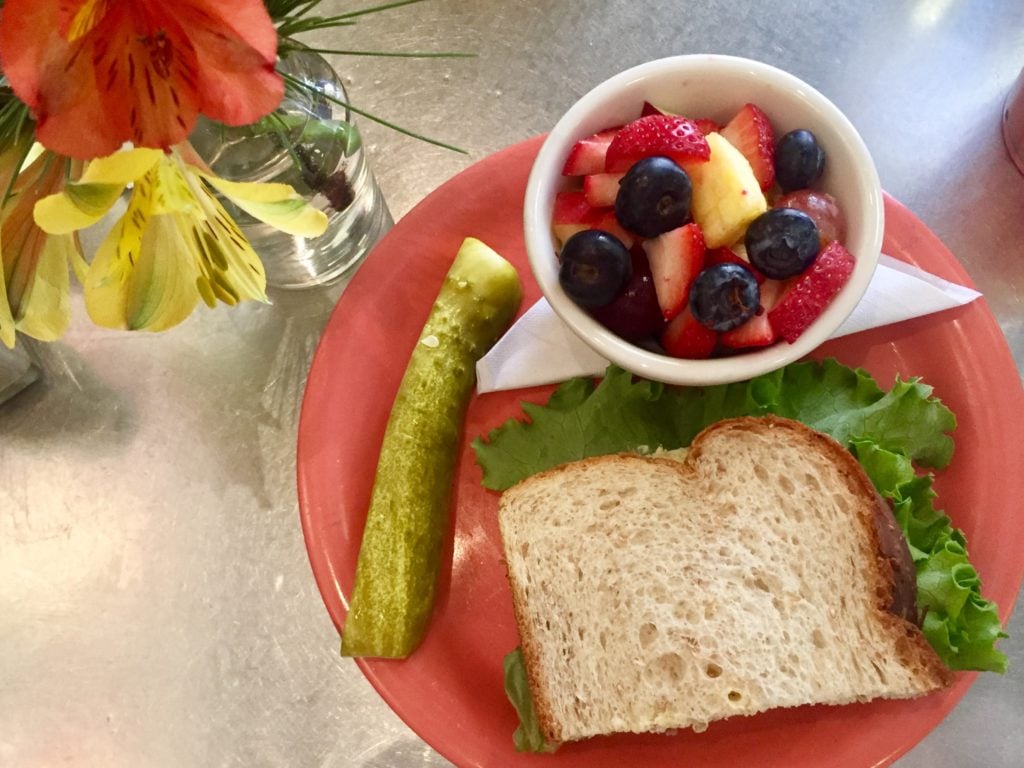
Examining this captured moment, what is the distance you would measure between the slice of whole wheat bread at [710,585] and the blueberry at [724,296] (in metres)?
0.19

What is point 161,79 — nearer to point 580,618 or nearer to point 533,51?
point 580,618

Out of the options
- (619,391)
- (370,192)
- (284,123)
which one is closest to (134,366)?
(370,192)

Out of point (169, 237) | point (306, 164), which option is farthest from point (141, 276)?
point (306, 164)

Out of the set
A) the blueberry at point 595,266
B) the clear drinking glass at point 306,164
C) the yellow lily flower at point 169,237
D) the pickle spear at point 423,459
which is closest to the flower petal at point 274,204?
the yellow lily flower at point 169,237

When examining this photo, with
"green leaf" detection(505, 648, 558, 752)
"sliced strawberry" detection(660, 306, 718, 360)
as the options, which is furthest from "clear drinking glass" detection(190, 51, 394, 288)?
"green leaf" detection(505, 648, 558, 752)

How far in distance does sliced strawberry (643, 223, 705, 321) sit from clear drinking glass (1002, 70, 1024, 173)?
2.61 ft

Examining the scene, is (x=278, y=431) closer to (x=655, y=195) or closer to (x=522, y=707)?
(x=522, y=707)

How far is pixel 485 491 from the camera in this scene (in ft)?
3.60

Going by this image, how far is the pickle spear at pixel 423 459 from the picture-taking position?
0.98 metres

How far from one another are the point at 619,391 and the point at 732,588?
267mm

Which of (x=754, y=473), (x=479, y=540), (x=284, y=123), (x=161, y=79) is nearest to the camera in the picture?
(x=161, y=79)

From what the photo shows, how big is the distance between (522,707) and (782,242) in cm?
61

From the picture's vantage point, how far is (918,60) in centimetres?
139

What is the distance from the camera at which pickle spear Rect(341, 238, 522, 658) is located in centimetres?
98
